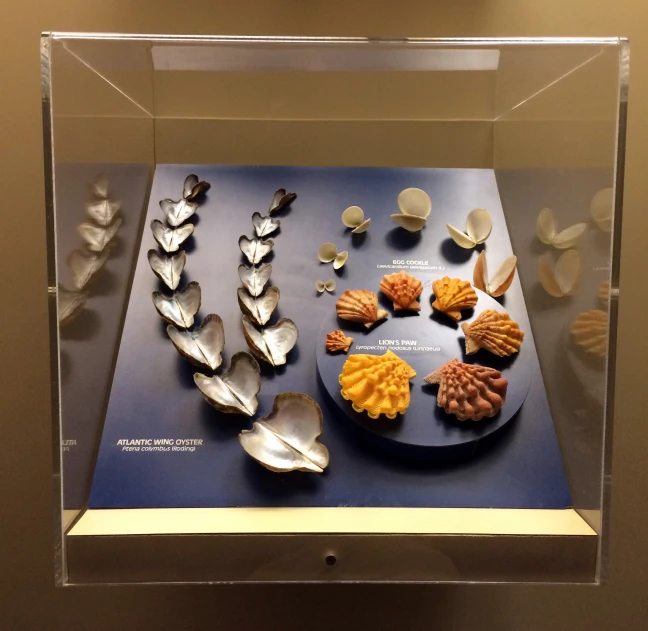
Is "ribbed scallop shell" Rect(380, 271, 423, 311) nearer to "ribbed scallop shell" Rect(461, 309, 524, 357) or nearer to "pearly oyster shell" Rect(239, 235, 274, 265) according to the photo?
"ribbed scallop shell" Rect(461, 309, 524, 357)

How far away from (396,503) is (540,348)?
305 millimetres

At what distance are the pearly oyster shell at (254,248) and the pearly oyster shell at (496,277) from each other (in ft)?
1.08

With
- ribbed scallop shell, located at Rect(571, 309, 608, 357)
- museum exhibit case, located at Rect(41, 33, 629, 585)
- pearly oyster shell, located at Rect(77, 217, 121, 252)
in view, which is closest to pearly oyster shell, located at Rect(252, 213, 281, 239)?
museum exhibit case, located at Rect(41, 33, 629, 585)

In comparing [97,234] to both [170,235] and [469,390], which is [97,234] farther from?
[469,390]

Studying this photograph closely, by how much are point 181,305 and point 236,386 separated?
0.57 ft

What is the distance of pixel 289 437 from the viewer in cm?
64

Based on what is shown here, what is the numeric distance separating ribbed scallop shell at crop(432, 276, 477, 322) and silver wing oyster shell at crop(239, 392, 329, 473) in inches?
9.5

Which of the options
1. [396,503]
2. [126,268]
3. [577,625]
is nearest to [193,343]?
[126,268]

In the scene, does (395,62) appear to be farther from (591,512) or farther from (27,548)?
(27,548)

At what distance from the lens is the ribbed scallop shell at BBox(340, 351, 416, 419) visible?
0.64 metres

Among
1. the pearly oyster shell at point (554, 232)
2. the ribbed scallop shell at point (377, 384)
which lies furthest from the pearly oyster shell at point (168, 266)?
the pearly oyster shell at point (554, 232)

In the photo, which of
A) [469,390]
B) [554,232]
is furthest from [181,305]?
[554,232]

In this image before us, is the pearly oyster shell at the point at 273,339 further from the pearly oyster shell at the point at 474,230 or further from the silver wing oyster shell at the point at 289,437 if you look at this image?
the pearly oyster shell at the point at 474,230

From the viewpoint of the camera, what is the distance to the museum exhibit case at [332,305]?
0.55 metres
